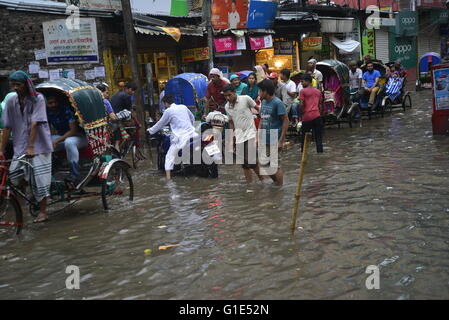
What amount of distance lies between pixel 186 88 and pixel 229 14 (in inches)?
247

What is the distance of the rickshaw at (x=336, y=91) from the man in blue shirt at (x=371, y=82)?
4.56 feet

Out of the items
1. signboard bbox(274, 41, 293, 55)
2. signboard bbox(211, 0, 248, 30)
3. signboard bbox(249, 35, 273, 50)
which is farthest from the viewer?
signboard bbox(274, 41, 293, 55)

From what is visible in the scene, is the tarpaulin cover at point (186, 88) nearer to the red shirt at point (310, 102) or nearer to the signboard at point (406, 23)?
the red shirt at point (310, 102)

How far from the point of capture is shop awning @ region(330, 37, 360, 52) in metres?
26.1

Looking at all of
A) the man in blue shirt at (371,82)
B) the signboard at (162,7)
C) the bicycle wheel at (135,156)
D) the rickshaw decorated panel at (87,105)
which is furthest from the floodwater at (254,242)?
the signboard at (162,7)

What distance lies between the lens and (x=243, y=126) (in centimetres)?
799

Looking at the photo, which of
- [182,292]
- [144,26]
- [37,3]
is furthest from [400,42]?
[182,292]

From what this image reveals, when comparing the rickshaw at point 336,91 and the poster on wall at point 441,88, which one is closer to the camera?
the poster on wall at point 441,88

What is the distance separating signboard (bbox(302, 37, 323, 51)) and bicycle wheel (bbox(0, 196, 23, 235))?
66.9 feet

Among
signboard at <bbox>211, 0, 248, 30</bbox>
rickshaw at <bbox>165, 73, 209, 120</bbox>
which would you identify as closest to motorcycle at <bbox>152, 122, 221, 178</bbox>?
rickshaw at <bbox>165, 73, 209, 120</bbox>

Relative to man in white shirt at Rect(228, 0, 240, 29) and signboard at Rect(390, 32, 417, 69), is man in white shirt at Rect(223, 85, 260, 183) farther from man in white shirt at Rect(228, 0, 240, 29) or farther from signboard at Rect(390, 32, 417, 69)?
signboard at Rect(390, 32, 417, 69)

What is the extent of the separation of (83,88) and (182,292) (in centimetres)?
398

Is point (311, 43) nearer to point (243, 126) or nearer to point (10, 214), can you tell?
point (243, 126)

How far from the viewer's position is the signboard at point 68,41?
1420 centimetres
